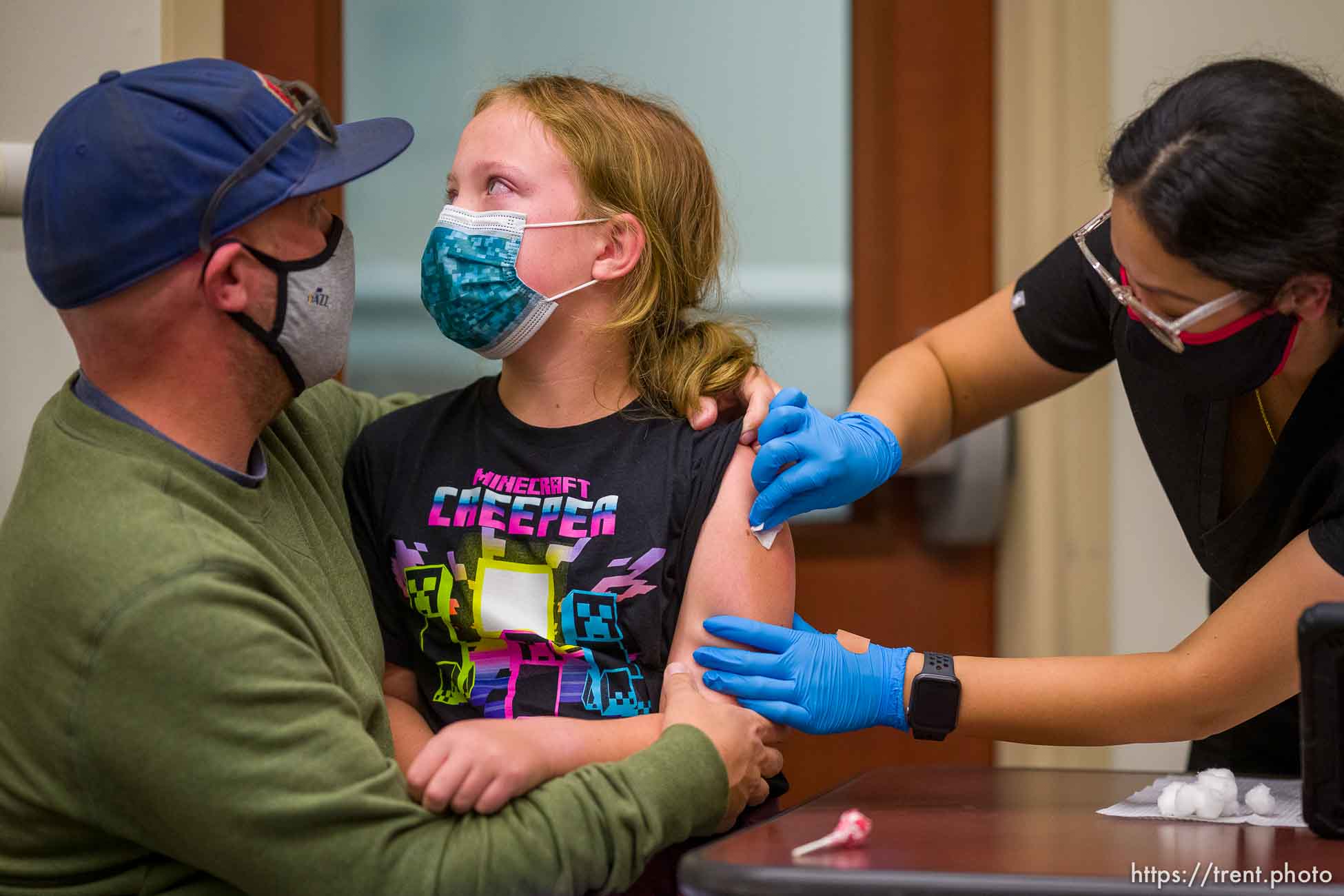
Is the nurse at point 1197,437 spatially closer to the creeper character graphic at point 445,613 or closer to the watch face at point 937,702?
the watch face at point 937,702

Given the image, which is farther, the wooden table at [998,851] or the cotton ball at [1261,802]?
the cotton ball at [1261,802]

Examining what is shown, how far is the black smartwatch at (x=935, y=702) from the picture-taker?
1.46 m

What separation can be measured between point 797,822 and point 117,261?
0.88 meters

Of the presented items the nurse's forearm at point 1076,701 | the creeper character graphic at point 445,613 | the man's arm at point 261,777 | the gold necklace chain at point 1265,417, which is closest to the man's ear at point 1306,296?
the gold necklace chain at point 1265,417

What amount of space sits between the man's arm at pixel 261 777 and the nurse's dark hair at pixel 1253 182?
0.88m

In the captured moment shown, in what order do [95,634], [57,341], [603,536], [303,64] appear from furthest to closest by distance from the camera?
1. [303,64]
2. [57,341]
3. [603,536]
4. [95,634]

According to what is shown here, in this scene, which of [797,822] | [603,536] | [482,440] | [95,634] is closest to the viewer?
[95,634]

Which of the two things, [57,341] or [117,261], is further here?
[57,341]

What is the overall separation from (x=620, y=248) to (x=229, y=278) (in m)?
0.52

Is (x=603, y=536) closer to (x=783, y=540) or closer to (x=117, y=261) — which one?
(x=783, y=540)

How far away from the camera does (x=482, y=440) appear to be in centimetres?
156

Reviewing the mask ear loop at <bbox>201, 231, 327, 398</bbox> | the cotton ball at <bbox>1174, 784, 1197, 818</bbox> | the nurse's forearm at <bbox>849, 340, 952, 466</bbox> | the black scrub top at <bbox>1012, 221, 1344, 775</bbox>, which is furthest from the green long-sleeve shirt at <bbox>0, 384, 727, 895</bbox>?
the black scrub top at <bbox>1012, 221, 1344, 775</bbox>

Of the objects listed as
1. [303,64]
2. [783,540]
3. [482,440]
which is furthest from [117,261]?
[303,64]

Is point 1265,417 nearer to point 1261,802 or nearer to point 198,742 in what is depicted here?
point 1261,802
